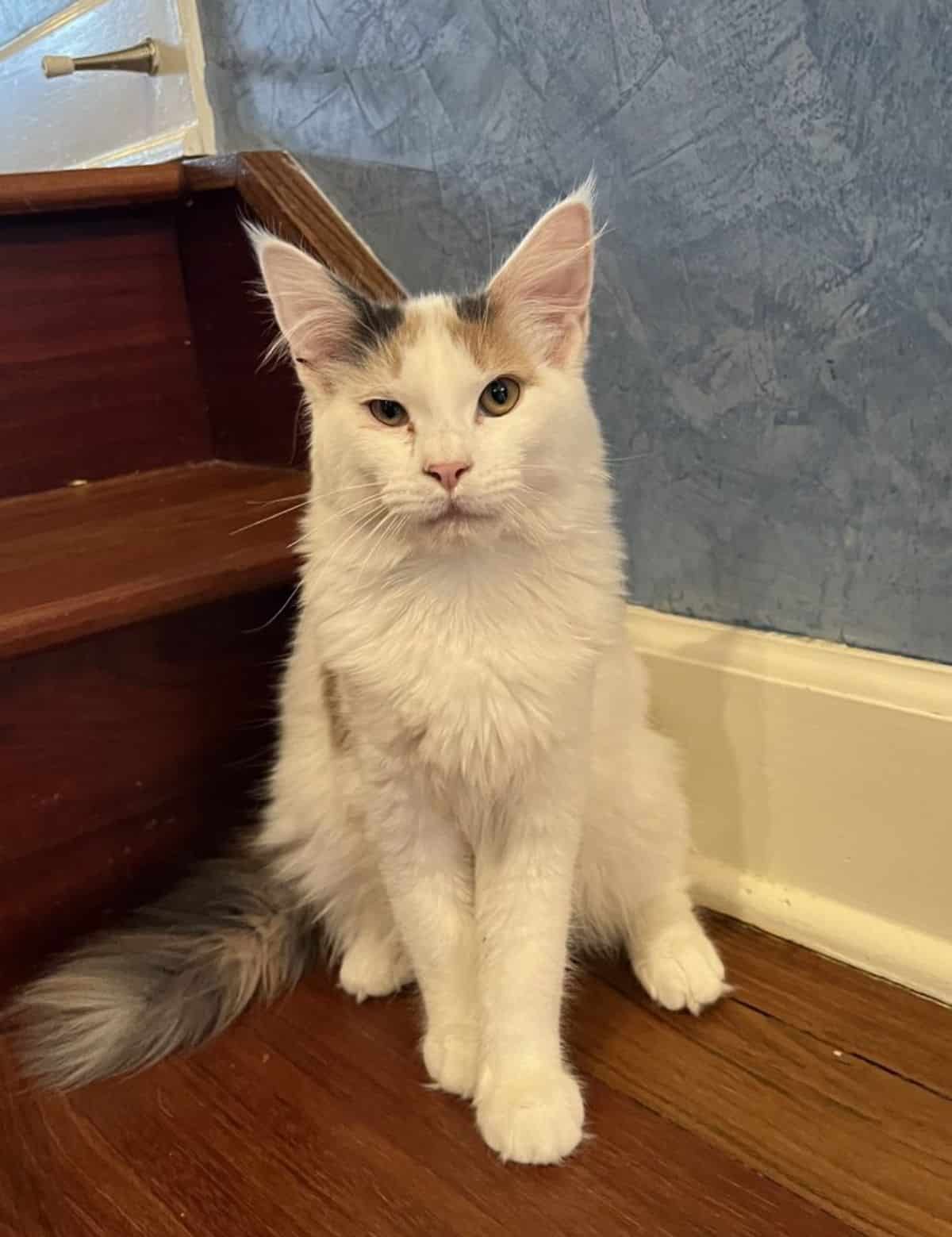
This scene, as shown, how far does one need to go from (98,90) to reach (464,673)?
4.67 ft

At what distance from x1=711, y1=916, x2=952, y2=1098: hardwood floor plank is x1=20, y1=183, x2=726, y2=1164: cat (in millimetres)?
59

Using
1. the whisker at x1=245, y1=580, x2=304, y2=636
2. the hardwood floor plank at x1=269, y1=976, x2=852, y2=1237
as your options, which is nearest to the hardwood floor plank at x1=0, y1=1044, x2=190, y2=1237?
the hardwood floor plank at x1=269, y1=976, x2=852, y2=1237

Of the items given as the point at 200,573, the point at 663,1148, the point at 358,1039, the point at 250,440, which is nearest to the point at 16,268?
the point at 250,440

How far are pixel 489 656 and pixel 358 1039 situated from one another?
0.45 meters

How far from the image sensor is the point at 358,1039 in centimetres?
113

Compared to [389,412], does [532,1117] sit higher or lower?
lower

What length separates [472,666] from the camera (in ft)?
3.14

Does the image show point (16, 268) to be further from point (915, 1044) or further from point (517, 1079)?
point (915, 1044)

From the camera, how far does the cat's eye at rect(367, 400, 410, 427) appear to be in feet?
3.02

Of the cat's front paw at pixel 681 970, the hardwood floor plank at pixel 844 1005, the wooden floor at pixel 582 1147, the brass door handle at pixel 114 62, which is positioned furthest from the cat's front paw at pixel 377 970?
the brass door handle at pixel 114 62

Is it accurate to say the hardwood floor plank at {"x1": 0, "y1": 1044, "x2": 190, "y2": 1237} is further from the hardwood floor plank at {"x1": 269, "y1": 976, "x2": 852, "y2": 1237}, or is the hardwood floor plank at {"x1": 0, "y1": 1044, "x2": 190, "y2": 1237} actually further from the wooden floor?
the hardwood floor plank at {"x1": 269, "y1": 976, "x2": 852, "y2": 1237}

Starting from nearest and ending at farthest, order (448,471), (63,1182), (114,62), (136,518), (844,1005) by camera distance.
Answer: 1. (448,471)
2. (63,1182)
3. (844,1005)
4. (136,518)
5. (114,62)

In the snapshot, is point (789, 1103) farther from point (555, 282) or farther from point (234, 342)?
point (234, 342)

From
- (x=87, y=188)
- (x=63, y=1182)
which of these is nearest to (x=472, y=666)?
(x=63, y=1182)
